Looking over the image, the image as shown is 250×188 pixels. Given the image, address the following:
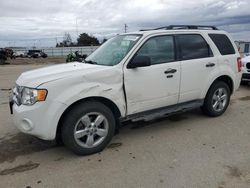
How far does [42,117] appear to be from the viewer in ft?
11.7

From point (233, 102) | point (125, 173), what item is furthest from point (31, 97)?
point (233, 102)

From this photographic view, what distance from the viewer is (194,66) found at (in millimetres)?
4945

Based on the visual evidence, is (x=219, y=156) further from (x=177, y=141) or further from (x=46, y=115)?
(x=46, y=115)

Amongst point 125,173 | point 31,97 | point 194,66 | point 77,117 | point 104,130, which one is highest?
point 194,66

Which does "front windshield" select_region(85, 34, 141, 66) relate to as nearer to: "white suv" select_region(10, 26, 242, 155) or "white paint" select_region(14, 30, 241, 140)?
"white suv" select_region(10, 26, 242, 155)

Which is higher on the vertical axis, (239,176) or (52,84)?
(52,84)

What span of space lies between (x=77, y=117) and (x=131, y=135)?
134 centimetres

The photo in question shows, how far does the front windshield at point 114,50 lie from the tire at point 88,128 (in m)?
0.83

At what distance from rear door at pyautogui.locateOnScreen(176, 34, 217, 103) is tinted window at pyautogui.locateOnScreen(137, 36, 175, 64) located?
0.21 m

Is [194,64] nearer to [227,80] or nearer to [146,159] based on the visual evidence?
[227,80]

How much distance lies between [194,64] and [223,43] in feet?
3.46

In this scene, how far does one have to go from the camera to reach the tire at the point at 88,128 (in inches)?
147

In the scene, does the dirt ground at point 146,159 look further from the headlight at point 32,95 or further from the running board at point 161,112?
the headlight at point 32,95

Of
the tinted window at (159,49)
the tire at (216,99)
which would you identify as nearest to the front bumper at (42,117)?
the tinted window at (159,49)
